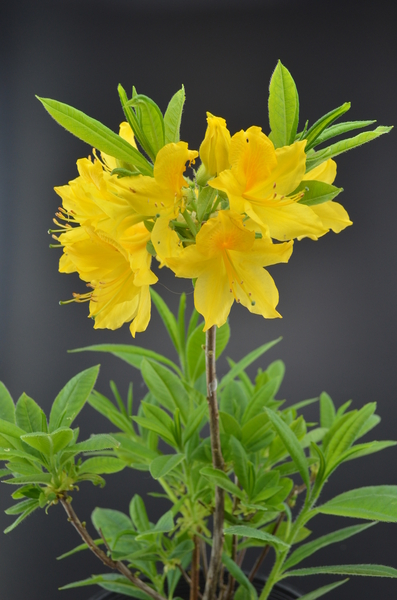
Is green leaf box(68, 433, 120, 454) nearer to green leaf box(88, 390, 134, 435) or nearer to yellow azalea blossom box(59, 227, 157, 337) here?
yellow azalea blossom box(59, 227, 157, 337)

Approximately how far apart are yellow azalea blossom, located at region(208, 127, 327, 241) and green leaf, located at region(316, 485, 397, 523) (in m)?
0.41

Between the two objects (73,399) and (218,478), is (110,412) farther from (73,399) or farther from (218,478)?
A: (218,478)

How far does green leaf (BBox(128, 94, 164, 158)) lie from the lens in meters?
0.61

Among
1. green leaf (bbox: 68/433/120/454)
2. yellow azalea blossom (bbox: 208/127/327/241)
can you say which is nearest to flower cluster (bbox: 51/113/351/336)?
yellow azalea blossom (bbox: 208/127/327/241)

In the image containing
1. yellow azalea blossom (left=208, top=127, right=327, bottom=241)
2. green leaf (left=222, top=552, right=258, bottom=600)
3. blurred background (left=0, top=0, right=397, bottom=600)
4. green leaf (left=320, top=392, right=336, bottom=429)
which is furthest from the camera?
blurred background (left=0, top=0, right=397, bottom=600)

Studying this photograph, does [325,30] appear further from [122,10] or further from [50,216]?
[50,216]

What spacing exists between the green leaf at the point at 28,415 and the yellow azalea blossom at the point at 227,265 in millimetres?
329

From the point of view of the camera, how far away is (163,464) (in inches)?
31.2

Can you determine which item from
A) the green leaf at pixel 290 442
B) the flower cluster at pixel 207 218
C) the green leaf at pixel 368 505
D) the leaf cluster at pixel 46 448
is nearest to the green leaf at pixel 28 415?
the leaf cluster at pixel 46 448

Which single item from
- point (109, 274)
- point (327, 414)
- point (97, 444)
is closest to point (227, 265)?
point (109, 274)

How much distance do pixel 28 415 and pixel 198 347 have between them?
1.04ft

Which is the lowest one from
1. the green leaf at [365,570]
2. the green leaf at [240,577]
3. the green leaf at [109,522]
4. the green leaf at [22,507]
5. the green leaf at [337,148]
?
the green leaf at [240,577]

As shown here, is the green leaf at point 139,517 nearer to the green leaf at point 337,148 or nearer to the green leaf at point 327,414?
the green leaf at point 327,414

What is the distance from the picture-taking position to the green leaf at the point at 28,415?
31.2 inches
